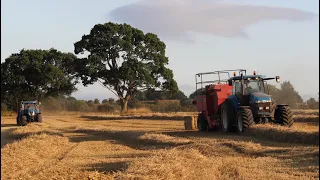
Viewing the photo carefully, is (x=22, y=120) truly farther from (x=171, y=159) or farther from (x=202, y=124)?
(x=171, y=159)

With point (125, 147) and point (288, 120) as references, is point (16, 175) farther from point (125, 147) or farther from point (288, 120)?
point (288, 120)

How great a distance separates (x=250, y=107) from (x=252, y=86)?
4.30ft

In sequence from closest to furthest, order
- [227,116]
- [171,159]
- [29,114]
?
[171,159]
[227,116]
[29,114]

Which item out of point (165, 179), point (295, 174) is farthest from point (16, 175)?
point (295, 174)

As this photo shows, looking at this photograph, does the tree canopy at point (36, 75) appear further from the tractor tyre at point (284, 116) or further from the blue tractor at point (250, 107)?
the tractor tyre at point (284, 116)

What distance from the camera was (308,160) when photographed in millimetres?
10133

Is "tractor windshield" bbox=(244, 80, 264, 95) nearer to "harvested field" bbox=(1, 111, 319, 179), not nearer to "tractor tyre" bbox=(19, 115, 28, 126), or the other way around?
Result: "harvested field" bbox=(1, 111, 319, 179)

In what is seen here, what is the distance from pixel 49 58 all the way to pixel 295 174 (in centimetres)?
4875

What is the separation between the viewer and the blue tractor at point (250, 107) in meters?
17.8

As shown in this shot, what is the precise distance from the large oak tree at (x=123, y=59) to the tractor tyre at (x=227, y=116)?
27.1 m

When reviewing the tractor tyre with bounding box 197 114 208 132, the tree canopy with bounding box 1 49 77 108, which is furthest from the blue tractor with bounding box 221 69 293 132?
the tree canopy with bounding box 1 49 77 108

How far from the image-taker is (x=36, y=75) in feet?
171

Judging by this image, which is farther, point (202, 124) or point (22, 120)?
point (22, 120)

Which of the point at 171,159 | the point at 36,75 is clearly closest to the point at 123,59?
the point at 36,75
